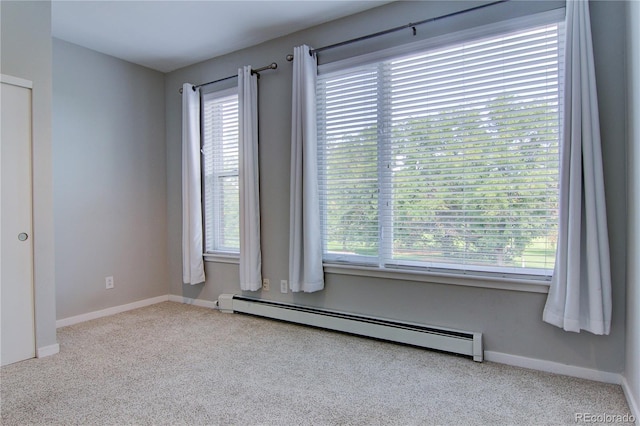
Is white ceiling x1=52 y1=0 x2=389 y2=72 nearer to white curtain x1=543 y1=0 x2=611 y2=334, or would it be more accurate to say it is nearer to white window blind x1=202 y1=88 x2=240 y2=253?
white window blind x1=202 y1=88 x2=240 y2=253

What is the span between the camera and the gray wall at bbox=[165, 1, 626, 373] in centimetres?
210

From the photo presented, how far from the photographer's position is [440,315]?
104 inches

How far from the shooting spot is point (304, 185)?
304 cm

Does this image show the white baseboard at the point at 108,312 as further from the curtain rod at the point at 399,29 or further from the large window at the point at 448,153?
the curtain rod at the point at 399,29

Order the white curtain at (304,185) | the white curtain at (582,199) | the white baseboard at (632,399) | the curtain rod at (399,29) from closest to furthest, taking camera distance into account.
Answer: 1. the white baseboard at (632,399)
2. the white curtain at (582,199)
3. the curtain rod at (399,29)
4. the white curtain at (304,185)

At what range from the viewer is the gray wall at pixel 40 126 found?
2.48 m

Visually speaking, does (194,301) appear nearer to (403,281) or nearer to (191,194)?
(191,194)

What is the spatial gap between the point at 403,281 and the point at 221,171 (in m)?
2.24

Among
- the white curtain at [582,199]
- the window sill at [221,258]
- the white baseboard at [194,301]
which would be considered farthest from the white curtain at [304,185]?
the white curtain at [582,199]

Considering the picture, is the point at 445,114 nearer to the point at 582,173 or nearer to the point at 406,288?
the point at 582,173

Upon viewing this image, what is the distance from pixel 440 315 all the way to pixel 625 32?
2.10 m

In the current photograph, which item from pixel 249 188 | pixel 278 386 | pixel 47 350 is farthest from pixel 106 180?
pixel 278 386

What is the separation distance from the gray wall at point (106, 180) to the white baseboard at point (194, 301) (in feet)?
0.47

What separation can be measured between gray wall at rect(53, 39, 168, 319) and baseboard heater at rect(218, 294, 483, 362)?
1184mm
